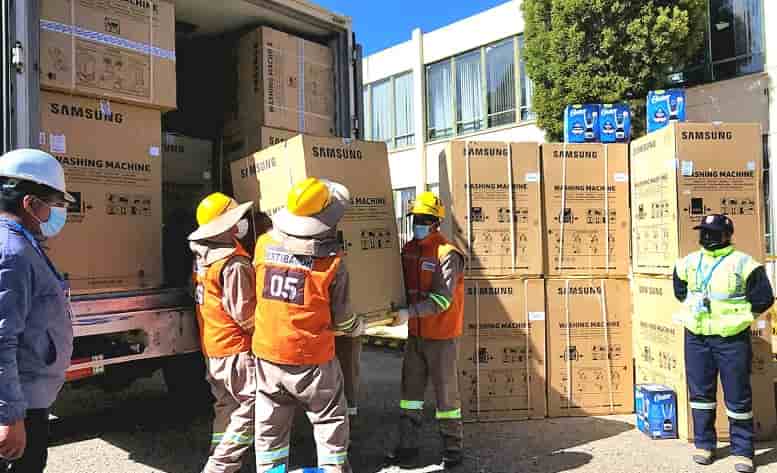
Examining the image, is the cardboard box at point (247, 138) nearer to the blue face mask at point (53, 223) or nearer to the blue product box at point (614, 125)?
the blue face mask at point (53, 223)

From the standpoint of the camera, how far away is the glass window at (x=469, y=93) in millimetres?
14398

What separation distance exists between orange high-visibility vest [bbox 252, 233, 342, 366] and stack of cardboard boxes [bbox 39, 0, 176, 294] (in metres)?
1.07

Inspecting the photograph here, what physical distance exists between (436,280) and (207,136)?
2.27 metres

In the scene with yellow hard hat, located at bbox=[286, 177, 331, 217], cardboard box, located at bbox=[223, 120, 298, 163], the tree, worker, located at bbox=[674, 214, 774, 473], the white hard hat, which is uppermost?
the tree

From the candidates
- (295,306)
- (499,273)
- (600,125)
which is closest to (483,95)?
(600,125)

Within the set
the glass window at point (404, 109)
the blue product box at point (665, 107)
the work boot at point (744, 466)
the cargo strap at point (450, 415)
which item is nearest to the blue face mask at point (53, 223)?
the cargo strap at point (450, 415)

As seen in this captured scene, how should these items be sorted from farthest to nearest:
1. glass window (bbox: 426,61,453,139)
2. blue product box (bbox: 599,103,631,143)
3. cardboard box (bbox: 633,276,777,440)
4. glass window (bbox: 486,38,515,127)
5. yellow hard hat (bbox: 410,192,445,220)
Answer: glass window (bbox: 426,61,453,139) < glass window (bbox: 486,38,515,127) < blue product box (bbox: 599,103,631,143) < cardboard box (bbox: 633,276,777,440) < yellow hard hat (bbox: 410,192,445,220)

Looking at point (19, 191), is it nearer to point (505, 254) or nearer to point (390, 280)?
point (390, 280)

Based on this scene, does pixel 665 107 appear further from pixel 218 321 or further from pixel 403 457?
pixel 218 321

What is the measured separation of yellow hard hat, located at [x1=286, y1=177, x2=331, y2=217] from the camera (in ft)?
10.5

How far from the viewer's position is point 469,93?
48.2ft

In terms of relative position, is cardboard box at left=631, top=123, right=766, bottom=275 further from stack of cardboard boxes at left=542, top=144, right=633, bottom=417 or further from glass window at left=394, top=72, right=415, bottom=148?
glass window at left=394, top=72, right=415, bottom=148

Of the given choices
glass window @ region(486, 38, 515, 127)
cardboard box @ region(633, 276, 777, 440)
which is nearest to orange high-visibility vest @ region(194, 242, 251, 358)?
cardboard box @ region(633, 276, 777, 440)

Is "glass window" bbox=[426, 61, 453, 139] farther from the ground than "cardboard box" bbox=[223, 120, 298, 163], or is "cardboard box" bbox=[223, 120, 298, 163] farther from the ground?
"glass window" bbox=[426, 61, 453, 139]
